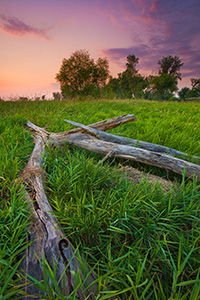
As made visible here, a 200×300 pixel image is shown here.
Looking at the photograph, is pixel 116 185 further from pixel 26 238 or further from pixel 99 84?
pixel 99 84

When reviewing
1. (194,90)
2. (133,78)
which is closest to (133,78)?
(133,78)

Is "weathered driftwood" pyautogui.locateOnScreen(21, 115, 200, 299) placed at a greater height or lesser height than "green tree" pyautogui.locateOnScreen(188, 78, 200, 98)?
lesser

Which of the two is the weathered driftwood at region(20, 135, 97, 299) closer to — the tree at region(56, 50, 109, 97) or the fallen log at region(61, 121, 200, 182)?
the fallen log at region(61, 121, 200, 182)

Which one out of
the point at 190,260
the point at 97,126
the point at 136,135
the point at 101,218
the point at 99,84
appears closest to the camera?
the point at 190,260

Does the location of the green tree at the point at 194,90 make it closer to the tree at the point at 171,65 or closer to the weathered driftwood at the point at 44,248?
the tree at the point at 171,65

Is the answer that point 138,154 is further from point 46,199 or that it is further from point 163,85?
point 163,85

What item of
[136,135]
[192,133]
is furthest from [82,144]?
[192,133]

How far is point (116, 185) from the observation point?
2.00 metres

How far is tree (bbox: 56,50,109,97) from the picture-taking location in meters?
24.8

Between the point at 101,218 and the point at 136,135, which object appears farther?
the point at 136,135

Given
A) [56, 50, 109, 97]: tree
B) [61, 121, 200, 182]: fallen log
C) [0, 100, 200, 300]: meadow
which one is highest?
[56, 50, 109, 97]: tree

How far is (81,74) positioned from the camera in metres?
25.1

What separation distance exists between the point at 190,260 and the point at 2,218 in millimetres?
1702

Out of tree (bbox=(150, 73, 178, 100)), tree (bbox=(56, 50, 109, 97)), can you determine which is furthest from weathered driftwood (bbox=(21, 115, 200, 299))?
tree (bbox=(150, 73, 178, 100))
